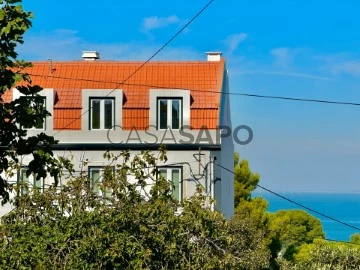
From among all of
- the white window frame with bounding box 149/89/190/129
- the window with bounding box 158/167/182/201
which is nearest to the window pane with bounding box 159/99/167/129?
the white window frame with bounding box 149/89/190/129

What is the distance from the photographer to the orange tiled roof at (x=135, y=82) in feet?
102

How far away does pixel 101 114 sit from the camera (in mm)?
31453

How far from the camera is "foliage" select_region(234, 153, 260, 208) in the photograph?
46394 mm

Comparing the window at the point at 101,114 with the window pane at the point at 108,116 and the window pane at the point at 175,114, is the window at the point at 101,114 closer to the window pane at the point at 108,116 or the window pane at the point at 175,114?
the window pane at the point at 108,116

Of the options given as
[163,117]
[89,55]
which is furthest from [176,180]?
[89,55]

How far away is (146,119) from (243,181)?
1643 cm

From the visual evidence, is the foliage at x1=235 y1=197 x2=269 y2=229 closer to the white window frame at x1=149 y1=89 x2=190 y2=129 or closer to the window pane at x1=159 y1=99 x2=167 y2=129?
the window pane at x1=159 y1=99 x2=167 y2=129

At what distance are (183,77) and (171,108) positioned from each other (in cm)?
141

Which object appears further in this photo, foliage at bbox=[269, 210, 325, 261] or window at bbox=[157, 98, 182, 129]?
foliage at bbox=[269, 210, 325, 261]

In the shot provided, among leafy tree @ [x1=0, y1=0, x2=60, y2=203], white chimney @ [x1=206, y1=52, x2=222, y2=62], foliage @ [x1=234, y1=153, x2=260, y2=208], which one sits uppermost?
white chimney @ [x1=206, y1=52, x2=222, y2=62]

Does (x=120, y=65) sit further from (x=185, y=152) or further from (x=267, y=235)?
(x=267, y=235)

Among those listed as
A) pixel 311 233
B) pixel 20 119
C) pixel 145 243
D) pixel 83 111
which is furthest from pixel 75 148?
pixel 311 233

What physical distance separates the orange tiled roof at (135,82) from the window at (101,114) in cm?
46

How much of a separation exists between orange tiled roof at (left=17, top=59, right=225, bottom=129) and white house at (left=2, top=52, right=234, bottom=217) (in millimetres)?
32
